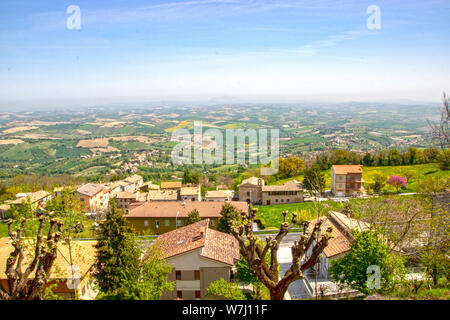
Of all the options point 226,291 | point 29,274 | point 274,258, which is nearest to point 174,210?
point 226,291

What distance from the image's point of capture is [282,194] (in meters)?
35.9

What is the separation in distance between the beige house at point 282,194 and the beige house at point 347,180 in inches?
203

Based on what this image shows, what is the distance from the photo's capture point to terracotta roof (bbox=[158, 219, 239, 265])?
44.2 ft

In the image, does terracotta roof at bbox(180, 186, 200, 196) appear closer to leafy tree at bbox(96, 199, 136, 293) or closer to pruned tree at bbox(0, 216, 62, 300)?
leafy tree at bbox(96, 199, 136, 293)

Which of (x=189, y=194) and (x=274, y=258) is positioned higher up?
(x=274, y=258)

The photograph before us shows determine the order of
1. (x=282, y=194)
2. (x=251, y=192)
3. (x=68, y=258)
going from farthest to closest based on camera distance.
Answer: (x=251, y=192) → (x=282, y=194) → (x=68, y=258)

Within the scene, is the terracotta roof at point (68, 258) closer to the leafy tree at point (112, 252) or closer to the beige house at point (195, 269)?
the leafy tree at point (112, 252)

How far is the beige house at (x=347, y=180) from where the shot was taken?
37.1m

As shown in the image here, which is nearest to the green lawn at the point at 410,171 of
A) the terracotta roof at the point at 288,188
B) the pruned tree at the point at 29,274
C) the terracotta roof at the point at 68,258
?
the terracotta roof at the point at 288,188

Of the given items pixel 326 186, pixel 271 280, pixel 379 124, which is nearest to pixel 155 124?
pixel 379 124

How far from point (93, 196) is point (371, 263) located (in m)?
36.7

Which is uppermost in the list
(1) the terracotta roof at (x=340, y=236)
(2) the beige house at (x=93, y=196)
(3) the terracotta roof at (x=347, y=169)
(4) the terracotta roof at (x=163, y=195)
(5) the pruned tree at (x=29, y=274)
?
(5) the pruned tree at (x=29, y=274)

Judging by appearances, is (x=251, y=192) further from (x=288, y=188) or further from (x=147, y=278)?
(x=147, y=278)
